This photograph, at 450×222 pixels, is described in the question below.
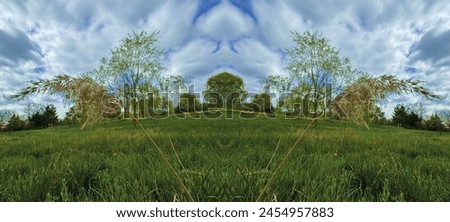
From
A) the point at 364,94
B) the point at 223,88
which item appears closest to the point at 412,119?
the point at 223,88

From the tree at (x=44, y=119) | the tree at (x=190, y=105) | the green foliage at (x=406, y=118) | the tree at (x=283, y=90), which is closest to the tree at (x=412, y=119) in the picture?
the green foliage at (x=406, y=118)

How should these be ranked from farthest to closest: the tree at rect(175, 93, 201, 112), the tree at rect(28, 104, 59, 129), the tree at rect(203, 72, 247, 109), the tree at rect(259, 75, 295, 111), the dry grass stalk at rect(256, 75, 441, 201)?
the tree at rect(28, 104, 59, 129) < the tree at rect(259, 75, 295, 111) < the tree at rect(175, 93, 201, 112) < the tree at rect(203, 72, 247, 109) < the dry grass stalk at rect(256, 75, 441, 201)

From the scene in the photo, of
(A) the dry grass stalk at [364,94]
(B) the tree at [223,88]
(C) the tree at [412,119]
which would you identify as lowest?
(C) the tree at [412,119]

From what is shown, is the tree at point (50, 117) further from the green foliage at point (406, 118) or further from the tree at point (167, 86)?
the green foliage at point (406, 118)

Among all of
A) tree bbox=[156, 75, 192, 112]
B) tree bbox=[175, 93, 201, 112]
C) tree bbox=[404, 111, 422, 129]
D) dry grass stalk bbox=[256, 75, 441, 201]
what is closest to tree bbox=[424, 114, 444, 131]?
dry grass stalk bbox=[256, 75, 441, 201]

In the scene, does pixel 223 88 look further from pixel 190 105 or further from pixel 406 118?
pixel 406 118

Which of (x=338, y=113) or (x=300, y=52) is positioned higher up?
(x=300, y=52)

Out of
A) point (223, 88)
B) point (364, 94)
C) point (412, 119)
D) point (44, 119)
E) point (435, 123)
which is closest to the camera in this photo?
point (364, 94)

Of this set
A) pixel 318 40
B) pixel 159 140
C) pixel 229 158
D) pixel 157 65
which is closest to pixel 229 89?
pixel 159 140

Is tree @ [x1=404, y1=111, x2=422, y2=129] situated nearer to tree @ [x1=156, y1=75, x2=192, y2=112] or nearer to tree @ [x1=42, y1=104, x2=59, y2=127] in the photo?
tree @ [x1=156, y1=75, x2=192, y2=112]
